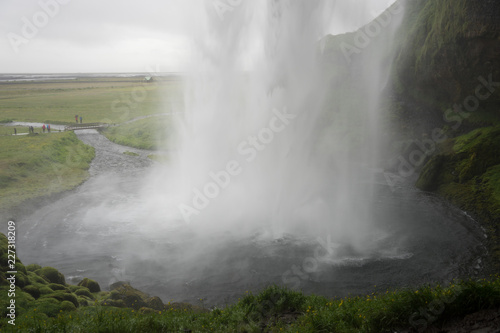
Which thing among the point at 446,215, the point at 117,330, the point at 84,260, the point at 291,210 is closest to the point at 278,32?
the point at 291,210

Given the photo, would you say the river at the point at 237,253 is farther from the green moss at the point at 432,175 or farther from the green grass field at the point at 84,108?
the green grass field at the point at 84,108

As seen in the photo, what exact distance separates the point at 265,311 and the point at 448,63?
36965mm

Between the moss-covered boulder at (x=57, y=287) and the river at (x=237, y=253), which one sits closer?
the moss-covered boulder at (x=57, y=287)

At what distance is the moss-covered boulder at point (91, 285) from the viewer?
17.2 meters

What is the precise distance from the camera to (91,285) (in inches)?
678

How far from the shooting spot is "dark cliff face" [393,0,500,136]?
31.4m

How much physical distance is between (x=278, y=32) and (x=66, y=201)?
24.7 m

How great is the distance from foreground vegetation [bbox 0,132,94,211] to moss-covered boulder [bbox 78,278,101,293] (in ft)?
51.0

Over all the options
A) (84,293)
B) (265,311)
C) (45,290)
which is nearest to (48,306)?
(45,290)

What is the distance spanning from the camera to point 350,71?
62.2m

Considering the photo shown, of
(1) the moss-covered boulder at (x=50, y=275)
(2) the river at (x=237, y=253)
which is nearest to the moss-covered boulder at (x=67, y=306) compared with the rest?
(1) the moss-covered boulder at (x=50, y=275)

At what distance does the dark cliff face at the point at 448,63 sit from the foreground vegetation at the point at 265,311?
29503 mm

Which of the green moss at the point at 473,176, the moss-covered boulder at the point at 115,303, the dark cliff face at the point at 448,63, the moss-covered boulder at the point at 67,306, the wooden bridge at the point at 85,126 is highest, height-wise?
the wooden bridge at the point at 85,126

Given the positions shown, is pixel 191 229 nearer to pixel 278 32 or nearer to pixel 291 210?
pixel 291 210
